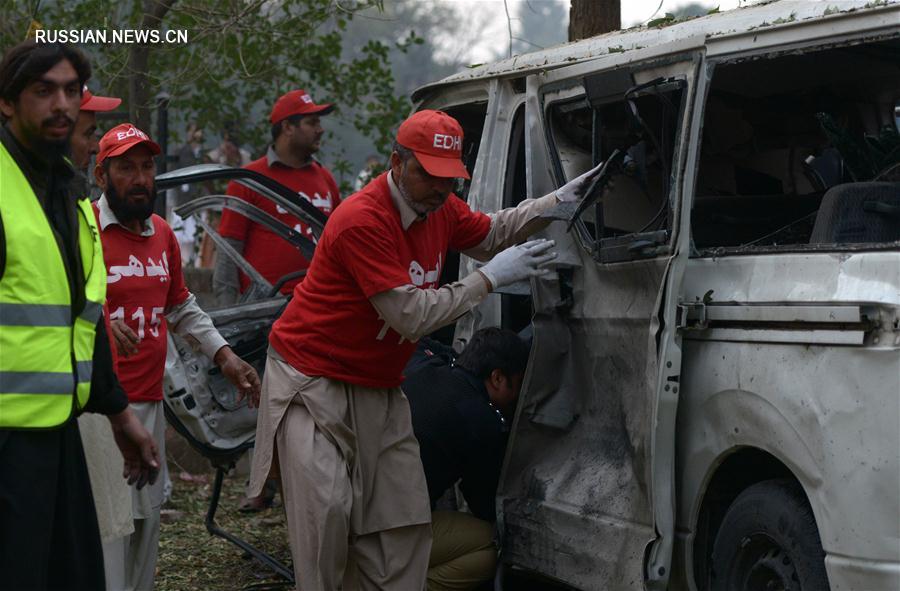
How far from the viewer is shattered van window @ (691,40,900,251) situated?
4570 mm

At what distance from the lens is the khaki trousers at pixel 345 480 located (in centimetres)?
436

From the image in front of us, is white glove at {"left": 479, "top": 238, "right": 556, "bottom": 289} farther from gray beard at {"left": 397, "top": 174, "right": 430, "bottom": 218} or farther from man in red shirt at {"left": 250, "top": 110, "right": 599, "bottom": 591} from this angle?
gray beard at {"left": 397, "top": 174, "right": 430, "bottom": 218}

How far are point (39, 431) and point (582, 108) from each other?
258cm

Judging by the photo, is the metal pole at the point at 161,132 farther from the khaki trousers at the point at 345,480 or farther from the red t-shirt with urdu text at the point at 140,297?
the khaki trousers at the point at 345,480

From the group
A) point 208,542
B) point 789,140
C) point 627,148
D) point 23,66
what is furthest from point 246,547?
point 23,66

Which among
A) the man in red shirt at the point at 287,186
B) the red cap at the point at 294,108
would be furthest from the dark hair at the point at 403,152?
the red cap at the point at 294,108

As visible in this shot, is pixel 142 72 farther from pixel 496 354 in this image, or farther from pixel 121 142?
pixel 496 354

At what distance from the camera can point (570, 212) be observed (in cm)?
458

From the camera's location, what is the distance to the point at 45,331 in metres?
3.00

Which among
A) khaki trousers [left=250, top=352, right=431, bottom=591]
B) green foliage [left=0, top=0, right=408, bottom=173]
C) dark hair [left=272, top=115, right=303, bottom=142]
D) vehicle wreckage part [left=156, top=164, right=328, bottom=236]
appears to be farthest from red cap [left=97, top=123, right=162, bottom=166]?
green foliage [left=0, top=0, right=408, bottom=173]

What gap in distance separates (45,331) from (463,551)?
254 cm

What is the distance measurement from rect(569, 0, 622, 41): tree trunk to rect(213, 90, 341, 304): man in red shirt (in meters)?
1.44

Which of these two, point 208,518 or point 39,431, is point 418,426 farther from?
point 39,431

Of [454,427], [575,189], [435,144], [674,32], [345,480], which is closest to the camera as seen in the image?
[435,144]
